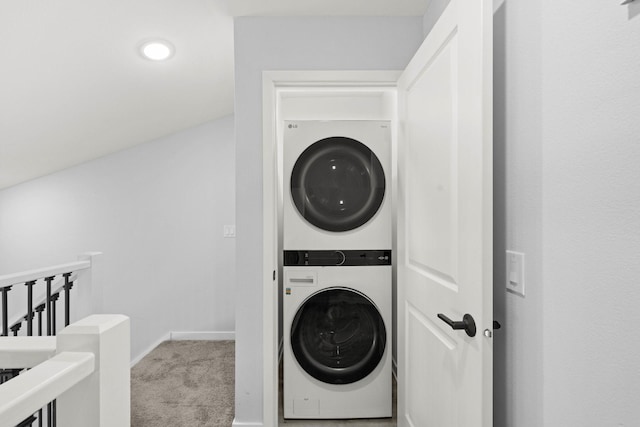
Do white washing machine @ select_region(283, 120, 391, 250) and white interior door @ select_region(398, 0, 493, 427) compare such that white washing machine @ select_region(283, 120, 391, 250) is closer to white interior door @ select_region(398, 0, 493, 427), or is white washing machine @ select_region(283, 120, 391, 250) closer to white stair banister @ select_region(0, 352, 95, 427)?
white interior door @ select_region(398, 0, 493, 427)

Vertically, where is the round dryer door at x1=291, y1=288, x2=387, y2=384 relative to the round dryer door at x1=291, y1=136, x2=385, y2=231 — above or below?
below

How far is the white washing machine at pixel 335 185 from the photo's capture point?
2393 millimetres

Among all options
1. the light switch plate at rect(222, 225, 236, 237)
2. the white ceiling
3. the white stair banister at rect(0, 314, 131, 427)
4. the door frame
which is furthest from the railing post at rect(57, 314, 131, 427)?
the light switch plate at rect(222, 225, 236, 237)

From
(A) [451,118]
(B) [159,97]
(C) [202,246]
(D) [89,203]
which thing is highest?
(B) [159,97]

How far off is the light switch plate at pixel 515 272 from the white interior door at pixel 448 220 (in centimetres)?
9

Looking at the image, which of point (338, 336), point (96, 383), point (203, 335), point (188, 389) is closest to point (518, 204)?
point (96, 383)

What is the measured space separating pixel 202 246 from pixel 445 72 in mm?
2942

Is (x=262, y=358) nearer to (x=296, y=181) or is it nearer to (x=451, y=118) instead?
(x=296, y=181)

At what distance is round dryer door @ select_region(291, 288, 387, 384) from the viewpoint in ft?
7.76

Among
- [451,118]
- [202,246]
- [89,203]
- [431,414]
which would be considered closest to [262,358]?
[431,414]

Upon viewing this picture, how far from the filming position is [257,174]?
2.17m

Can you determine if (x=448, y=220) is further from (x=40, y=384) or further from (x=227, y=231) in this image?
(x=227, y=231)

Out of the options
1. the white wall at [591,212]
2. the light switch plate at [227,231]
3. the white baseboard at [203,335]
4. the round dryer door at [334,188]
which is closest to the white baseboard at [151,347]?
the white baseboard at [203,335]

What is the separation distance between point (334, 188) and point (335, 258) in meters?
0.43
